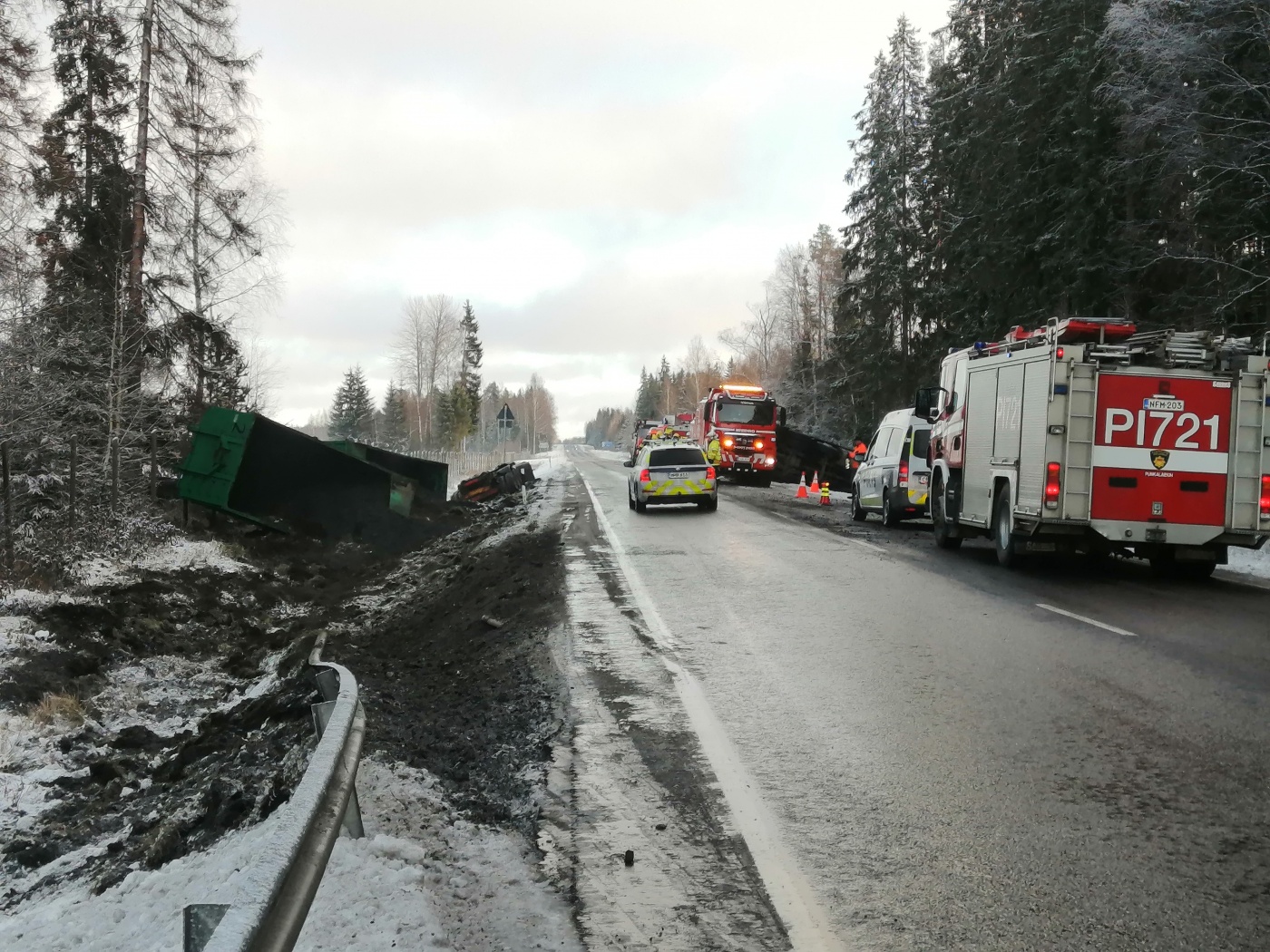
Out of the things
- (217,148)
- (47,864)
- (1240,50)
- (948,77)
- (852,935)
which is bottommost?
(47,864)

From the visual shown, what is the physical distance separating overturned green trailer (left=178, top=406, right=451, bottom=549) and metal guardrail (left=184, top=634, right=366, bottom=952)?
14.1m

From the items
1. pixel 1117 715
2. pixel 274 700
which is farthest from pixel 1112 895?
pixel 274 700

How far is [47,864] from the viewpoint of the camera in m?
5.16

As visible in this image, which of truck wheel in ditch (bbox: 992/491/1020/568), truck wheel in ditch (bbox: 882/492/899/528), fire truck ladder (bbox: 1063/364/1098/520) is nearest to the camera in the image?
fire truck ladder (bbox: 1063/364/1098/520)

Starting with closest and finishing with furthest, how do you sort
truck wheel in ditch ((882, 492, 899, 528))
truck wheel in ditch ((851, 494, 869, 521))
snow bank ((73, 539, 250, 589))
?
snow bank ((73, 539, 250, 589)), truck wheel in ditch ((882, 492, 899, 528)), truck wheel in ditch ((851, 494, 869, 521))

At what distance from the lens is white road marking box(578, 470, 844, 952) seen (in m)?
3.63

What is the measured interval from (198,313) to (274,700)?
696 inches

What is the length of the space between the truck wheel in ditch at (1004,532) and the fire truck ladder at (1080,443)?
117cm

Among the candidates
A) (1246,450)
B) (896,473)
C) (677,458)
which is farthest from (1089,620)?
(677,458)

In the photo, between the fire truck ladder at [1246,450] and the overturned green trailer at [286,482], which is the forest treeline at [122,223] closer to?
the overturned green trailer at [286,482]

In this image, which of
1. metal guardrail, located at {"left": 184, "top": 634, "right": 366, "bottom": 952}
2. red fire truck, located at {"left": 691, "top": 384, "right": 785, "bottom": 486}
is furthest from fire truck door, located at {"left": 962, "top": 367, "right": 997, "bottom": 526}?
red fire truck, located at {"left": 691, "top": 384, "right": 785, "bottom": 486}

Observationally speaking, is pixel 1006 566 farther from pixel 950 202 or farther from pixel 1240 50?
pixel 950 202

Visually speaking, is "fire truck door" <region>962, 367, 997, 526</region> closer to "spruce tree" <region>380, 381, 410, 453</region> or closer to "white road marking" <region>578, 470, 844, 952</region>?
"white road marking" <region>578, 470, 844, 952</region>

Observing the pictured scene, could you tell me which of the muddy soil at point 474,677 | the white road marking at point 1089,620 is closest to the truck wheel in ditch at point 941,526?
the white road marking at point 1089,620
